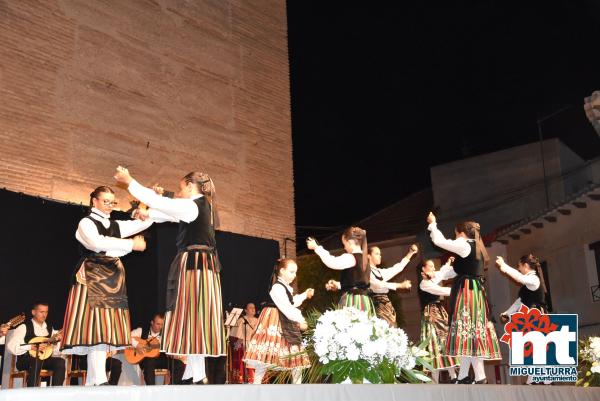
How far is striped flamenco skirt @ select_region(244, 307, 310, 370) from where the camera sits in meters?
6.36

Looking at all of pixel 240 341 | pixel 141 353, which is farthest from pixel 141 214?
pixel 240 341

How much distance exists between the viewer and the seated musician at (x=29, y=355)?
791 cm

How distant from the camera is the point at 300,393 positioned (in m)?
3.40

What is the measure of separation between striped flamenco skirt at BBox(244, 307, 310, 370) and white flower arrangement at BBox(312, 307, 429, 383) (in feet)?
6.80

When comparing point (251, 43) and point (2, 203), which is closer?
point (2, 203)

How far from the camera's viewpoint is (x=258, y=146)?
40.3 feet

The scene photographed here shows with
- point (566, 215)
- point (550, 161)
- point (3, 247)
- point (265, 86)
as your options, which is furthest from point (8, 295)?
point (550, 161)

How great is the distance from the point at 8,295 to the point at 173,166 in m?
3.22

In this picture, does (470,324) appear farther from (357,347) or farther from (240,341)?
(240,341)

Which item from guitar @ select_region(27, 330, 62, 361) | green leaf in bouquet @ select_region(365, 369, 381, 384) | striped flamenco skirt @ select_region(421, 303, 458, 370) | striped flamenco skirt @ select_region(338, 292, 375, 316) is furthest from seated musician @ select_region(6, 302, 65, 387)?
green leaf in bouquet @ select_region(365, 369, 381, 384)

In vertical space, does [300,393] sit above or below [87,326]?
below

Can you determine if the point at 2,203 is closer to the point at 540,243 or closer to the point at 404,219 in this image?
the point at 540,243

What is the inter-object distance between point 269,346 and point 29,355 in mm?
3156

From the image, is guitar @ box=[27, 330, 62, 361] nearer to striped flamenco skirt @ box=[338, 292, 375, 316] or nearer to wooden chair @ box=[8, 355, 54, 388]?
wooden chair @ box=[8, 355, 54, 388]
